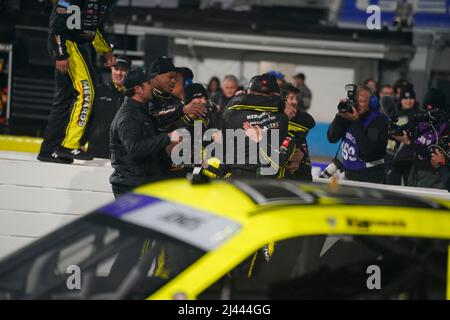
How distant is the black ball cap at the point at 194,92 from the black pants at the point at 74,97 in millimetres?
991

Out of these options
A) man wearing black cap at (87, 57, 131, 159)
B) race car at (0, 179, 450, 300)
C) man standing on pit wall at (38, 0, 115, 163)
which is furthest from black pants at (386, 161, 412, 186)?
race car at (0, 179, 450, 300)

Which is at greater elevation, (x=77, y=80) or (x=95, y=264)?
A: (x=77, y=80)

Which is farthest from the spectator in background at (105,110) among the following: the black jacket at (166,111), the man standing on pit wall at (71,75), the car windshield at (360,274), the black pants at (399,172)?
the car windshield at (360,274)

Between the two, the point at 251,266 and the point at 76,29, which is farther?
the point at 76,29

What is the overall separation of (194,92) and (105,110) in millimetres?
2066

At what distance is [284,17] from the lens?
827 inches

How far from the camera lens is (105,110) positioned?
9914mm

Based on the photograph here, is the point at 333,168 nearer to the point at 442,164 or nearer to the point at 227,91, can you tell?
the point at 442,164

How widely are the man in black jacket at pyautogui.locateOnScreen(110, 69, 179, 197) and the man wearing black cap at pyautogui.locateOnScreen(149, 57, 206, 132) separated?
119mm

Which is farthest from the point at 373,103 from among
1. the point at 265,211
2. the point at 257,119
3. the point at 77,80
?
the point at 265,211

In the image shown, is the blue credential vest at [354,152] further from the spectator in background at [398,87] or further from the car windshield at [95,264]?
the car windshield at [95,264]

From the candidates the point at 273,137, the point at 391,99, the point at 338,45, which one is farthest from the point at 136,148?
the point at 338,45

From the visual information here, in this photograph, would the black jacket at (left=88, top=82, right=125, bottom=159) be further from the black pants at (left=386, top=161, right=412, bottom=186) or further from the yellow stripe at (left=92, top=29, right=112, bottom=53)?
the black pants at (left=386, top=161, right=412, bottom=186)
